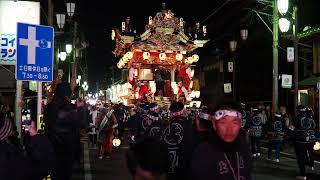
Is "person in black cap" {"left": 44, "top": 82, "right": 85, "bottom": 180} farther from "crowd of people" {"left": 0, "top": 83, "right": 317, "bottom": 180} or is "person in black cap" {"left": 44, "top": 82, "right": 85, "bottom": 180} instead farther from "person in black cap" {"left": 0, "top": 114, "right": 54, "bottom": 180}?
"person in black cap" {"left": 0, "top": 114, "right": 54, "bottom": 180}

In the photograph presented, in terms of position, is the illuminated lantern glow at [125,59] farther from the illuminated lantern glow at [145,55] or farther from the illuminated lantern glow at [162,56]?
the illuminated lantern glow at [162,56]

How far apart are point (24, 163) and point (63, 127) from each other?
204 inches

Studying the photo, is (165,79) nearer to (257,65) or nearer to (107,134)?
(257,65)

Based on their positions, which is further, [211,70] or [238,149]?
[211,70]

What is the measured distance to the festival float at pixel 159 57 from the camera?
104ft

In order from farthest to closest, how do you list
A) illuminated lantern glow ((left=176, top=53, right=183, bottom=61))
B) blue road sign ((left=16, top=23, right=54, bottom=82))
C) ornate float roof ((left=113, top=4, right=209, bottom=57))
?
illuminated lantern glow ((left=176, top=53, right=183, bottom=61)) → ornate float roof ((left=113, top=4, right=209, bottom=57)) → blue road sign ((left=16, top=23, right=54, bottom=82))

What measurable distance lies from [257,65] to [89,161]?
26051 millimetres

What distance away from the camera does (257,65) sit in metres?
40.5

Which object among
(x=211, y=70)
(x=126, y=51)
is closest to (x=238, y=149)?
(x=126, y=51)

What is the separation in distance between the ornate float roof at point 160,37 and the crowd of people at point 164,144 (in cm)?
1805

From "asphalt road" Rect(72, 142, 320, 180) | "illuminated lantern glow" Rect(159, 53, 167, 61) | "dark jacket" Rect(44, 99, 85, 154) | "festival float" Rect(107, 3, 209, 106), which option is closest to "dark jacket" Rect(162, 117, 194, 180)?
"dark jacket" Rect(44, 99, 85, 154)

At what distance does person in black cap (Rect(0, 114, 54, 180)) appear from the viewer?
3.28 m

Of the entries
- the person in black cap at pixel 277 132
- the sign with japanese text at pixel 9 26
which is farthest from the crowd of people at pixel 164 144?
the sign with japanese text at pixel 9 26

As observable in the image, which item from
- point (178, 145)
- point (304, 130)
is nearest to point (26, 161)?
point (178, 145)
